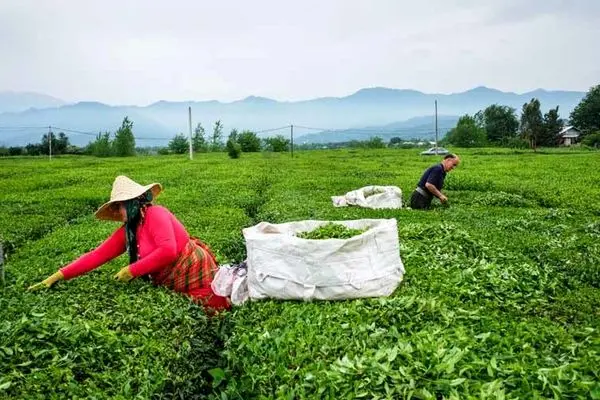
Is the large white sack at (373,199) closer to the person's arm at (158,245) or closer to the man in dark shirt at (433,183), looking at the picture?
the man in dark shirt at (433,183)

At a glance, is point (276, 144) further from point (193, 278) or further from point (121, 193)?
point (121, 193)

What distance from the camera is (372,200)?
12.6 meters

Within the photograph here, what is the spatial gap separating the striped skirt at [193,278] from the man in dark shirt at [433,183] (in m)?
6.96

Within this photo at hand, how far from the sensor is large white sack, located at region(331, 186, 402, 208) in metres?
12.6

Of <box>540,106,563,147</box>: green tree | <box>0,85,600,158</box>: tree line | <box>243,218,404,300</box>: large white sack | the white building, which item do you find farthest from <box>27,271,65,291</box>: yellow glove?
the white building

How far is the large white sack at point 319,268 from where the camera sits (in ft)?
16.6

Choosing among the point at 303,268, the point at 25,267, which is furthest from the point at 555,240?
the point at 25,267

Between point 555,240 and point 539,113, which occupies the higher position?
point 539,113

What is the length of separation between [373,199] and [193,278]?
24.8ft

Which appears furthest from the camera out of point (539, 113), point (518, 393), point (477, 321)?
point (539, 113)

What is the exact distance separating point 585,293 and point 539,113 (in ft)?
198

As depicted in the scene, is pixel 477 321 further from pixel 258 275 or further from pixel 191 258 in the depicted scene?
pixel 191 258

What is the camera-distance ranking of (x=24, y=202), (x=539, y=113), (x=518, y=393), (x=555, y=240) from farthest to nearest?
1. (x=539, y=113)
2. (x=24, y=202)
3. (x=555, y=240)
4. (x=518, y=393)

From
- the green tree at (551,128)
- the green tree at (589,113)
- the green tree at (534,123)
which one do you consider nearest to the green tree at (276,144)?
the green tree at (534,123)
